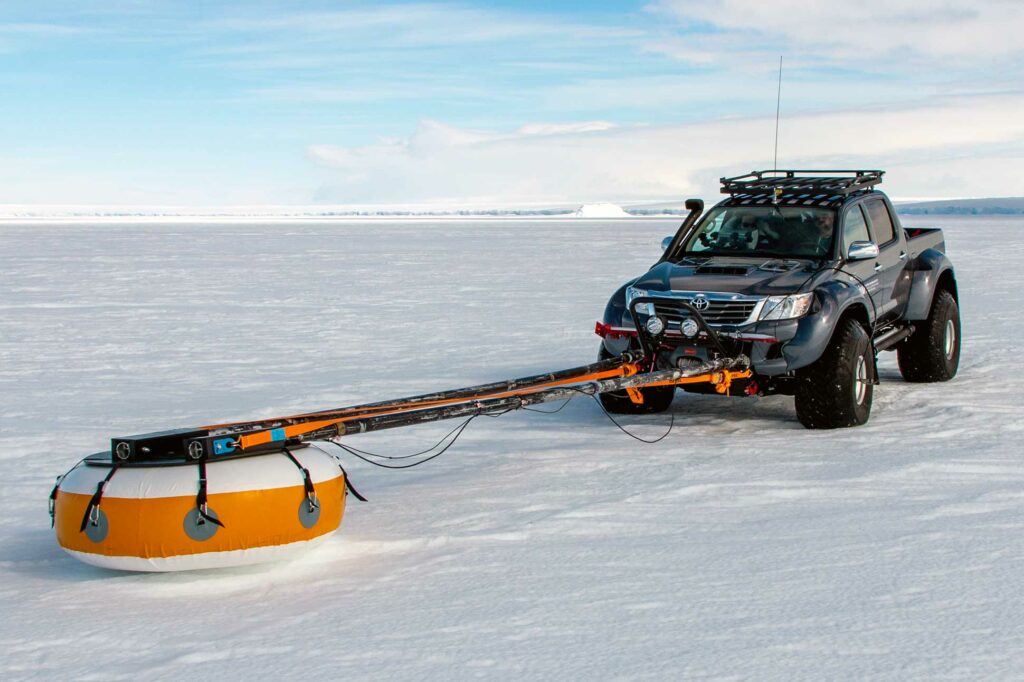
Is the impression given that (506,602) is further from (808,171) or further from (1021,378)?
(1021,378)

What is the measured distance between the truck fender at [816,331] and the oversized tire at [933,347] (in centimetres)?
230

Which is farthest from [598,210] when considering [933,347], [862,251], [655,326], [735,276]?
[655,326]

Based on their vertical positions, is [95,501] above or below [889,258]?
below

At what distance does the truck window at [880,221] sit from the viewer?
30.2ft

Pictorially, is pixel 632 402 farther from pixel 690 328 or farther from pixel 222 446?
pixel 222 446

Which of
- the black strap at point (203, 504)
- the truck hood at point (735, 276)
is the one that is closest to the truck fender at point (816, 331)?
the truck hood at point (735, 276)

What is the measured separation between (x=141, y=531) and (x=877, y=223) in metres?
6.61

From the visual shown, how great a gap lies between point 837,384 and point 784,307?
0.63 meters

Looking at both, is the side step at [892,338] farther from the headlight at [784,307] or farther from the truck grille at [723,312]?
the truck grille at [723,312]

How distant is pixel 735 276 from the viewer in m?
8.05

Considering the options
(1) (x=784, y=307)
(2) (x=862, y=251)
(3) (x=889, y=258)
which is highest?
(2) (x=862, y=251)

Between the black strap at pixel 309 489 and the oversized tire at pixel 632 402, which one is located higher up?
the black strap at pixel 309 489

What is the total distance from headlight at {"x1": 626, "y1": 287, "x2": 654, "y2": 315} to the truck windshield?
1.02 meters

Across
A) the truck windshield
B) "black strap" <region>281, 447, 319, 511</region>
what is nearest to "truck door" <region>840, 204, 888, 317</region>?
the truck windshield
